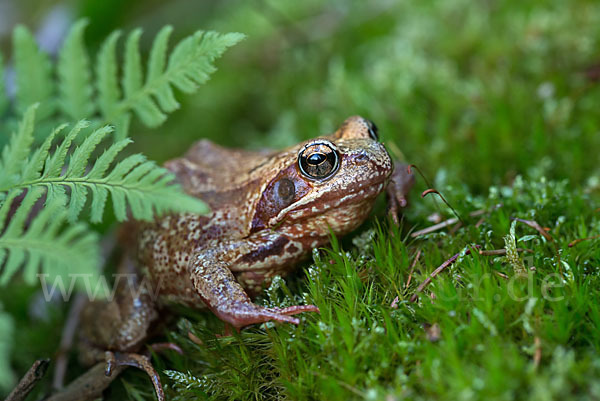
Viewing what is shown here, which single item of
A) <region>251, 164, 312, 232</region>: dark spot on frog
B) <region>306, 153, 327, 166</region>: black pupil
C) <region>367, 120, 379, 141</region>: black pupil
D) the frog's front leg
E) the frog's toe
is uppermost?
<region>306, 153, 327, 166</region>: black pupil

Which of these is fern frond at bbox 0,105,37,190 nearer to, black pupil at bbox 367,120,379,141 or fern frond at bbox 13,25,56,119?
fern frond at bbox 13,25,56,119

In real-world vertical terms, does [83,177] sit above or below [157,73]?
below

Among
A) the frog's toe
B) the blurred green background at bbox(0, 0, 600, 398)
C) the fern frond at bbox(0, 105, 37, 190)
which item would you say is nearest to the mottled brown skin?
the frog's toe

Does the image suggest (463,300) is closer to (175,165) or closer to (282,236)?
(282,236)

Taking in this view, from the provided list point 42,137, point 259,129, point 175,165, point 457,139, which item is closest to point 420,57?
point 457,139

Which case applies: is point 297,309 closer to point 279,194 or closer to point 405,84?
point 279,194

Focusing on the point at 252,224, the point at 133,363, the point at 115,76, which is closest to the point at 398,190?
the point at 252,224

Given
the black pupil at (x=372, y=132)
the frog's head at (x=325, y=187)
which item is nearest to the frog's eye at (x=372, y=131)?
the black pupil at (x=372, y=132)
